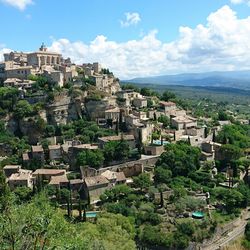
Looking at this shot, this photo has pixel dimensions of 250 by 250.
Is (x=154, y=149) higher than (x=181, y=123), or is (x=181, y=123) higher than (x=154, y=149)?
(x=181, y=123)

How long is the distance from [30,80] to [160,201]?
3165 centimetres

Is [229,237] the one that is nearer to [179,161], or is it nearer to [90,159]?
[179,161]

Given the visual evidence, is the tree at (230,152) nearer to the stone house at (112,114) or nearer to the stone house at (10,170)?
the stone house at (112,114)

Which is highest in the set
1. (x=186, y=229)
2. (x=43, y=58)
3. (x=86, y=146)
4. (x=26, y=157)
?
(x=43, y=58)

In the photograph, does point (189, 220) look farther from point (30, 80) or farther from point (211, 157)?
point (30, 80)

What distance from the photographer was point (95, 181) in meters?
39.8

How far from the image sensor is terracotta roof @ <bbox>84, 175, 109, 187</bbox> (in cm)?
3925

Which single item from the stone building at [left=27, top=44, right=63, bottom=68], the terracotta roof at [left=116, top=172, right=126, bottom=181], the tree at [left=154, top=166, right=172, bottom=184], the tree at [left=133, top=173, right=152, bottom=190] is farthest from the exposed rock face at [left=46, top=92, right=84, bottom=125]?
the tree at [left=154, top=166, right=172, bottom=184]

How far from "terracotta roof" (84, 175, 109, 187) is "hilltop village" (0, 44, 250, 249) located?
10cm

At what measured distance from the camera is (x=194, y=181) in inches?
1692

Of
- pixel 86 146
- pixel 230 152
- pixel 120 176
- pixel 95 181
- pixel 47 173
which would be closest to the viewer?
pixel 95 181

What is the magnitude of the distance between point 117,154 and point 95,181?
6071 mm

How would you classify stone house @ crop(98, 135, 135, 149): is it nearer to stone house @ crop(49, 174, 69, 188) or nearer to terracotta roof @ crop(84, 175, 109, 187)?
terracotta roof @ crop(84, 175, 109, 187)

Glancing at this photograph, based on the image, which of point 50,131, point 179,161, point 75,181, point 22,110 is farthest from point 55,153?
point 179,161
